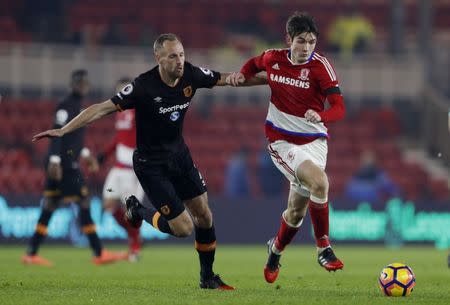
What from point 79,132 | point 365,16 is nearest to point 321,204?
point 79,132

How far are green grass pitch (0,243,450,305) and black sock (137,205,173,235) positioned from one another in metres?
0.58

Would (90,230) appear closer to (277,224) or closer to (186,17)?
(277,224)

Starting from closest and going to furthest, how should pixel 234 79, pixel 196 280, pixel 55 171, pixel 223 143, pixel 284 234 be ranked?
pixel 234 79 → pixel 284 234 → pixel 196 280 → pixel 55 171 → pixel 223 143

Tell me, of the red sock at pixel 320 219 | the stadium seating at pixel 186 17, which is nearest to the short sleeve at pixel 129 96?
the red sock at pixel 320 219

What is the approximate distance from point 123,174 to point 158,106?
6.35 meters

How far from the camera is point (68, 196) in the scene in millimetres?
15477

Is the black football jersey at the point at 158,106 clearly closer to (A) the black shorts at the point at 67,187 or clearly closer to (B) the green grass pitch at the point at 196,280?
(B) the green grass pitch at the point at 196,280

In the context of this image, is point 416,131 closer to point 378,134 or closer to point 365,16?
point 378,134

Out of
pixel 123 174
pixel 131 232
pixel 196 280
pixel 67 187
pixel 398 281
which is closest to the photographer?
pixel 398 281

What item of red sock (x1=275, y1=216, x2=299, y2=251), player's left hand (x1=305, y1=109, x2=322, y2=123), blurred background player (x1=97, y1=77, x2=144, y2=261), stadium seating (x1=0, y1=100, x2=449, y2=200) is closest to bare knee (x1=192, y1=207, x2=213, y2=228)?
red sock (x1=275, y1=216, x2=299, y2=251)

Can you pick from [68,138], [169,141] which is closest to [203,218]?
[169,141]

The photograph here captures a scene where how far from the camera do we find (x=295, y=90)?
1075cm

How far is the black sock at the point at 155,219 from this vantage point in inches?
412

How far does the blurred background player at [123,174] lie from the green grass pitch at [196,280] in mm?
469
